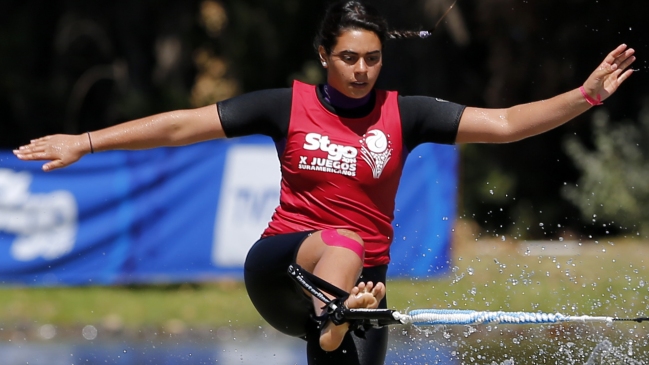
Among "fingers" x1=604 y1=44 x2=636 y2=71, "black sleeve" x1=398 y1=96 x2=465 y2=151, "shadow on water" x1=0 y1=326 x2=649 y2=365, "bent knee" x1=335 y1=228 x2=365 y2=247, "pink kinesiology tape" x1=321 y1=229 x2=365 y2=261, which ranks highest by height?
"fingers" x1=604 y1=44 x2=636 y2=71

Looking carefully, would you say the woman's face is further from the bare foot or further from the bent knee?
the bare foot

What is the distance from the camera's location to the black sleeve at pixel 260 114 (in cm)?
521

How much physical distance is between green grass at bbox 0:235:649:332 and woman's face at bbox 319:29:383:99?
3.93 metres

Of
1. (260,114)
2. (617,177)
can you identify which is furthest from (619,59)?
(617,177)

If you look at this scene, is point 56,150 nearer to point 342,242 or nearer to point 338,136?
point 338,136

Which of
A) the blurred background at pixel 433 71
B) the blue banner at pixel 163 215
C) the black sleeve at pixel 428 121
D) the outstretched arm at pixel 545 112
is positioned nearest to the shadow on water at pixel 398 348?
the blue banner at pixel 163 215

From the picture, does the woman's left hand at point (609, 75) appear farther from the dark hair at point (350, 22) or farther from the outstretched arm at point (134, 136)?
the outstretched arm at point (134, 136)

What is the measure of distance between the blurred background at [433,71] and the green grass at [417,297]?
6.28 feet

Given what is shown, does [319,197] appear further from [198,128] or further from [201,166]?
[201,166]

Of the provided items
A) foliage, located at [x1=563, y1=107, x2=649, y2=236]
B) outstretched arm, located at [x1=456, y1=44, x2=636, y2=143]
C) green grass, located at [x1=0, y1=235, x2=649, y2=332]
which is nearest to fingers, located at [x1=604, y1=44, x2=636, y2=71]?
outstretched arm, located at [x1=456, y1=44, x2=636, y2=143]

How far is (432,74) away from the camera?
16234 millimetres

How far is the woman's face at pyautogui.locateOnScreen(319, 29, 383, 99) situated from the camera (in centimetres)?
508

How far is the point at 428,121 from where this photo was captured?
5246 millimetres

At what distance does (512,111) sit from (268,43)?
1422 centimetres
